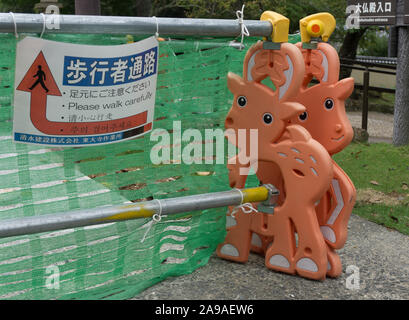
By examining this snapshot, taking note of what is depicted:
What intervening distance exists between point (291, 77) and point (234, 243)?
1277mm

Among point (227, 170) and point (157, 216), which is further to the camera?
point (227, 170)

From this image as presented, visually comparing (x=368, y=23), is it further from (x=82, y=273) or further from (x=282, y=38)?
(x=82, y=273)

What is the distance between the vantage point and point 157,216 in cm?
366

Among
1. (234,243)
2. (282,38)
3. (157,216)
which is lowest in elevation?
(234,243)

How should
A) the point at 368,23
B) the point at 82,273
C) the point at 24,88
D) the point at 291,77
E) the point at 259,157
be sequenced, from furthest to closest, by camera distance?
1. the point at 368,23
2. the point at 259,157
3. the point at 291,77
4. the point at 82,273
5. the point at 24,88

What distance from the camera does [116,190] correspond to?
3.57m

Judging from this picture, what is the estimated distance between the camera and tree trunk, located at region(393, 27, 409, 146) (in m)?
8.59

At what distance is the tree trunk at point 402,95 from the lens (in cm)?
859

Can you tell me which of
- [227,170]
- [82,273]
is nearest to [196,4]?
[227,170]

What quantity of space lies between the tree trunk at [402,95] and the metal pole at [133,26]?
534cm

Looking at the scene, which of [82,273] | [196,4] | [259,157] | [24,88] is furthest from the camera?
[196,4]

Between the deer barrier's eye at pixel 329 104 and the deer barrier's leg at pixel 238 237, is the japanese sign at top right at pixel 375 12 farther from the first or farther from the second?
the deer barrier's leg at pixel 238 237
